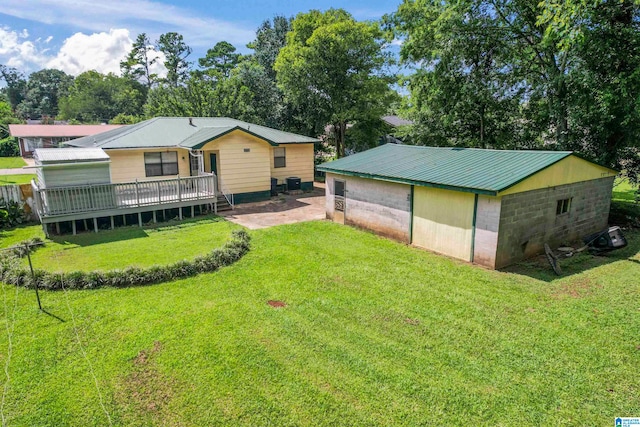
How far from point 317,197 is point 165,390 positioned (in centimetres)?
1495

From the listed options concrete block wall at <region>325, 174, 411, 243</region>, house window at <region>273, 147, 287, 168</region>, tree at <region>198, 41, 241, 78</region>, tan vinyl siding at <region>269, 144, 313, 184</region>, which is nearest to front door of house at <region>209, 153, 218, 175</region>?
tan vinyl siding at <region>269, 144, 313, 184</region>

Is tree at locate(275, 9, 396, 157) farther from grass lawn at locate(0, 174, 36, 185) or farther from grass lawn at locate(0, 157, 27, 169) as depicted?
grass lawn at locate(0, 157, 27, 169)

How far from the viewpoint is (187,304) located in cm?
768

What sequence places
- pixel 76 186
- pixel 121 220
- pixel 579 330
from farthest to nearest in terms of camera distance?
1. pixel 121 220
2. pixel 76 186
3. pixel 579 330

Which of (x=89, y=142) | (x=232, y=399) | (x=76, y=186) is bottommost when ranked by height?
(x=232, y=399)

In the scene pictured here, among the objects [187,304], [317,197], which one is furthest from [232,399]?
[317,197]

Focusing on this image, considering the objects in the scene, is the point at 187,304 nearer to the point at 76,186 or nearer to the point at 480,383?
the point at 480,383

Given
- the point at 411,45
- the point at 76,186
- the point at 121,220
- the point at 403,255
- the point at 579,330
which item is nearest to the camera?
the point at 579,330

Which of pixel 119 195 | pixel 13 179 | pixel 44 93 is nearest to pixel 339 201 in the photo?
pixel 119 195

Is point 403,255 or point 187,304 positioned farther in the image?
point 403,255

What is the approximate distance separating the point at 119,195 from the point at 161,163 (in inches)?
158

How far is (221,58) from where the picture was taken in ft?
190

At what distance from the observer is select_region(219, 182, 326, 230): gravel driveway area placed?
14.6 metres

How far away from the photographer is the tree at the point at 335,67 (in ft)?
80.1
